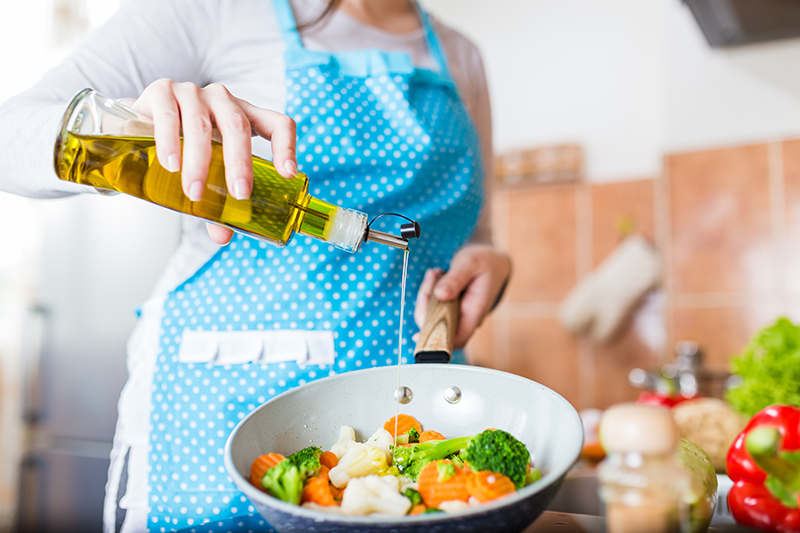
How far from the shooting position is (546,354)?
2461mm

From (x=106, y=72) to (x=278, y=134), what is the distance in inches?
8.3

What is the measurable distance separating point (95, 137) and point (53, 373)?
192 cm

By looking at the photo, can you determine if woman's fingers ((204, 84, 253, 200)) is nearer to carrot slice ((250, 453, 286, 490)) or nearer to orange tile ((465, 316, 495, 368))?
carrot slice ((250, 453, 286, 490))

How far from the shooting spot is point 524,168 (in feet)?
8.32

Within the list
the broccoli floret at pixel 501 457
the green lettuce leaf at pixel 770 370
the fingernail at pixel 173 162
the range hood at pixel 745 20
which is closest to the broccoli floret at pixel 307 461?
the broccoli floret at pixel 501 457

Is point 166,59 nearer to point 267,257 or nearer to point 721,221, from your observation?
point 267,257

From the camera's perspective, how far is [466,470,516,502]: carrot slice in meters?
0.36

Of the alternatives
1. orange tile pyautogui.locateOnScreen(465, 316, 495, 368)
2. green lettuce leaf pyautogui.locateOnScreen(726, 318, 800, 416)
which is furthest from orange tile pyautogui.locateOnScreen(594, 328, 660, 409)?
green lettuce leaf pyautogui.locateOnScreen(726, 318, 800, 416)

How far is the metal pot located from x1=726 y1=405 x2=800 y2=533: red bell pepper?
127mm

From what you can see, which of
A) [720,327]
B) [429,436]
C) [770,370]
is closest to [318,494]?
[429,436]

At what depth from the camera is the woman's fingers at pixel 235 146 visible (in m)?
0.39

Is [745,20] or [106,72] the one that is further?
[745,20]

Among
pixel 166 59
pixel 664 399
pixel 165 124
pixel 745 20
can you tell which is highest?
pixel 745 20

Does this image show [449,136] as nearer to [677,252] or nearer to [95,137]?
[95,137]
